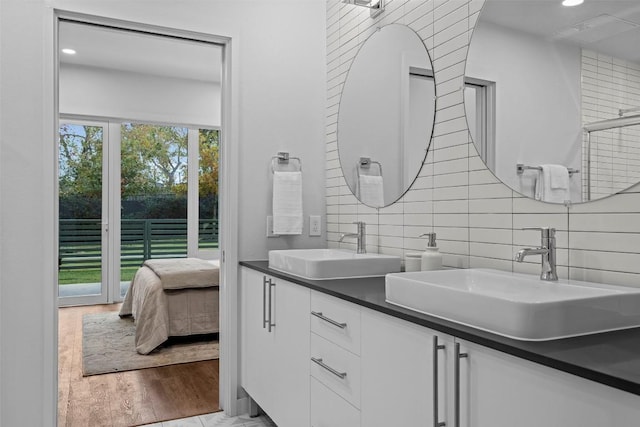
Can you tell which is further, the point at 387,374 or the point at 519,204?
the point at 519,204

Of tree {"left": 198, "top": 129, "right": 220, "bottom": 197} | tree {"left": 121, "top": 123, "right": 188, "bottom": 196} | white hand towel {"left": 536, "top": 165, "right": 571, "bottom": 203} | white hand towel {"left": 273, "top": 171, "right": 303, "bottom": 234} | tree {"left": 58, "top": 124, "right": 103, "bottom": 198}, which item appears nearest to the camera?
white hand towel {"left": 536, "top": 165, "right": 571, "bottom": 203}

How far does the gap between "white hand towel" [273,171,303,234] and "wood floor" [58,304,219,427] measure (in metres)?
1.11

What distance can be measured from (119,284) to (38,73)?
385 cm

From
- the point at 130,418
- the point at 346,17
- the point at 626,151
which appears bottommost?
the point at 130,418

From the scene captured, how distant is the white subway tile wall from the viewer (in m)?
1.34

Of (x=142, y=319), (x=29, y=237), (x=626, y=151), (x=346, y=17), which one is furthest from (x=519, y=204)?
(x=142, y=319)

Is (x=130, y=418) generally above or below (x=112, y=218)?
below

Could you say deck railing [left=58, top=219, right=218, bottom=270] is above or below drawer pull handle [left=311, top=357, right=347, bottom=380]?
above

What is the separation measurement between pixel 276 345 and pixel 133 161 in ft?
14.0

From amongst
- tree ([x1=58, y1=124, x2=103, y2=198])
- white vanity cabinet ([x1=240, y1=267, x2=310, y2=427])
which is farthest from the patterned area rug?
tree ([x1=58, y1=124, x2=103, y2=198])

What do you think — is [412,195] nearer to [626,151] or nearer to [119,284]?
[626,151]

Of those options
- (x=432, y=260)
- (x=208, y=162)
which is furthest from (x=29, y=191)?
(x=208, y=162)

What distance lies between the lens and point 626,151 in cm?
129

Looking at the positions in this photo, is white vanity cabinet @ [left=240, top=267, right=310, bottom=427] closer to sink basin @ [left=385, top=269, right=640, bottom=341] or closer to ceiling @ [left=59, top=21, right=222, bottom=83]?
sink basin @ [left=385, top=269, right=640, bottom=341]
